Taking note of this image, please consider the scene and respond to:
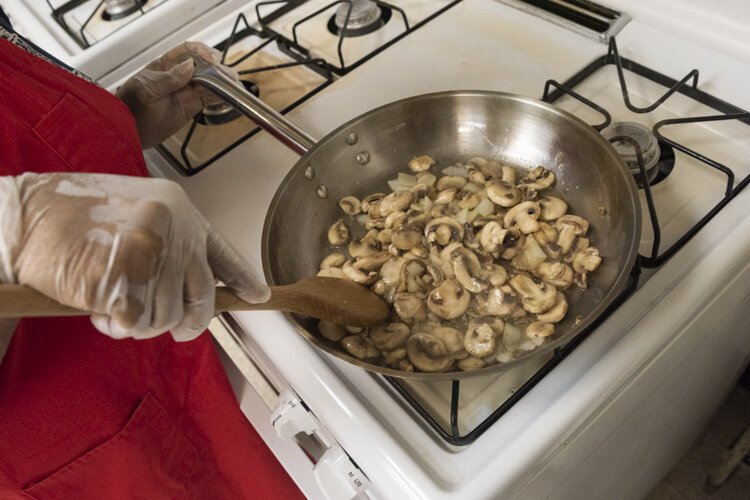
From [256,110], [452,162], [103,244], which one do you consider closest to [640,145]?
[452,162]

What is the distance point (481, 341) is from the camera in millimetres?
596

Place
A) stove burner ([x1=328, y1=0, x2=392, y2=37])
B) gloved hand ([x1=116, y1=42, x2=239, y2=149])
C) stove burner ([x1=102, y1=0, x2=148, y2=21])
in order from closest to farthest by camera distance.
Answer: gloved hand ([x1=116, y1=42, x2=239, y2=149])
stove burner ([x1=328, y1=0, x2=392, y2=37])
stove burner ([x1=102, y1=0, x2=148, y2=21])

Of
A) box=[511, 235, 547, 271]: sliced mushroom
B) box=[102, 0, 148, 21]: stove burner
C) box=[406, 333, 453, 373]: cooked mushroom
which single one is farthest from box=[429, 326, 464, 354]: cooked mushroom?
box=[102, 0, 148, 21]: stove burner

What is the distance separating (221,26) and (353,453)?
809 millimetres

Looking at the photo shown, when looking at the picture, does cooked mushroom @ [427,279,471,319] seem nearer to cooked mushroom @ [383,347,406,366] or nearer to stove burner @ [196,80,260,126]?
cooked mushroom @ [383,347,406,366]

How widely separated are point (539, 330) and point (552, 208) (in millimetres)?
162

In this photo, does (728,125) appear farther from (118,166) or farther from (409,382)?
(118,166)

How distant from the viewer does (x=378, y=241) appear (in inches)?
28.0

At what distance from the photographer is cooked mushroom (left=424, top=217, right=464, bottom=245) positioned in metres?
0.69

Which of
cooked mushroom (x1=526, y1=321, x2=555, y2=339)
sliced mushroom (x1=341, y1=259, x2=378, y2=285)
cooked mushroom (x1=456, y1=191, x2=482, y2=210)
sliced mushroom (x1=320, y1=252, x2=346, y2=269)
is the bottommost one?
cooked mushroom (x1=526, y1=321, x2=555, y2=339)

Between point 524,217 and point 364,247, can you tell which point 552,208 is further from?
point 364,247

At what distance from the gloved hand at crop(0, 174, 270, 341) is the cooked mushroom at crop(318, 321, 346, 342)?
0.69 ft

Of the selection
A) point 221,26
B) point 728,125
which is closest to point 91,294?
point 728,125

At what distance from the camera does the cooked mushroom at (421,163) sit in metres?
0.78
